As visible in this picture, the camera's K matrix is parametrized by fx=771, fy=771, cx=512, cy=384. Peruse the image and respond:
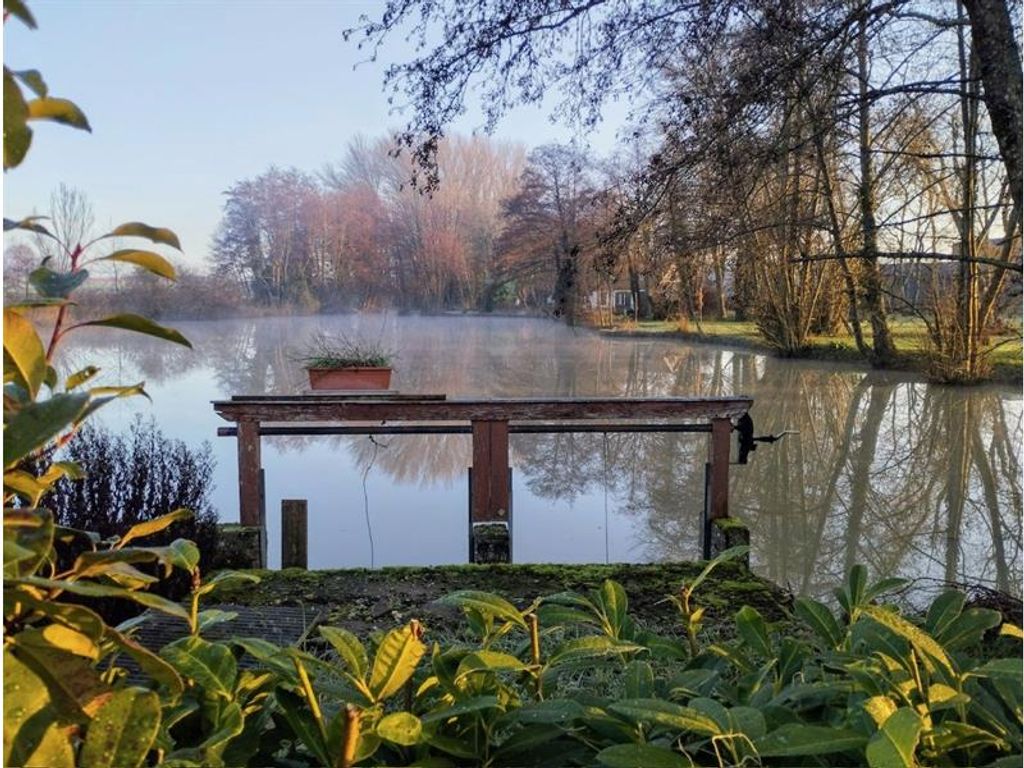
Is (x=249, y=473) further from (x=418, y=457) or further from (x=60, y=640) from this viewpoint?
(x=60, y=640)

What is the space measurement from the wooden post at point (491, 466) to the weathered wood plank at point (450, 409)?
0.04 m

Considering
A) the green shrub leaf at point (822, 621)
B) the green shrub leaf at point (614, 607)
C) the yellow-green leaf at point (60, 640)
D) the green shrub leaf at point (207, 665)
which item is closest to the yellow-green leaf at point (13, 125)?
the yellow-green leaf at point (60, 640)

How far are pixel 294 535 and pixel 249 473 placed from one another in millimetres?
290

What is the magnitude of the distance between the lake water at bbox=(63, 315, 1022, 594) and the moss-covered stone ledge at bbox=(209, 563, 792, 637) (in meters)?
0.85

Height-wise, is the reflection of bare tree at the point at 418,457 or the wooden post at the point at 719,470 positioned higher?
the wooden post at the point at 719,470

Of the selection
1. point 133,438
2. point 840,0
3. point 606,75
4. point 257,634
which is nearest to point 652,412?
point 606,75

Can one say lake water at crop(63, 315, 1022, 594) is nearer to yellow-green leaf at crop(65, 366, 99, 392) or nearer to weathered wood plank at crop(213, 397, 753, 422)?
weathered wood plank at crop(213, 397, 753, 422)

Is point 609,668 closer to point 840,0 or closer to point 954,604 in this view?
point 954,604

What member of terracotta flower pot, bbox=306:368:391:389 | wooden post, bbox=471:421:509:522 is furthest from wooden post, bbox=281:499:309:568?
wooden post, bbox=471:421:509:522

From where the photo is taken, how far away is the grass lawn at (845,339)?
9102 mm

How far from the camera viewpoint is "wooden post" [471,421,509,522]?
115 inches

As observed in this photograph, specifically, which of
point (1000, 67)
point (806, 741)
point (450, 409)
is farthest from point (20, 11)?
point (450, 409)

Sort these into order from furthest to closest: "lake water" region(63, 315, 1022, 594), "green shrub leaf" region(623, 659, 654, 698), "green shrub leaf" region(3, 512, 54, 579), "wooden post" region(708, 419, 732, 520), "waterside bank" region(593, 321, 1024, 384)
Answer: "waterside bank" region(593, 321, 1024, 384) < "lake water" region(63, 315, 1022, 594) < "wooden post" region(708, 419, 732, 520) < "green shrub leaf" region(623, 659, 654, 698) < "green shrub leaf" region(3, 512, 54, 579)

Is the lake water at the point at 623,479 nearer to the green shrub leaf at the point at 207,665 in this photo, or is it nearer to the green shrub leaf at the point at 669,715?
the green shrub leaf at the point at 207,665
